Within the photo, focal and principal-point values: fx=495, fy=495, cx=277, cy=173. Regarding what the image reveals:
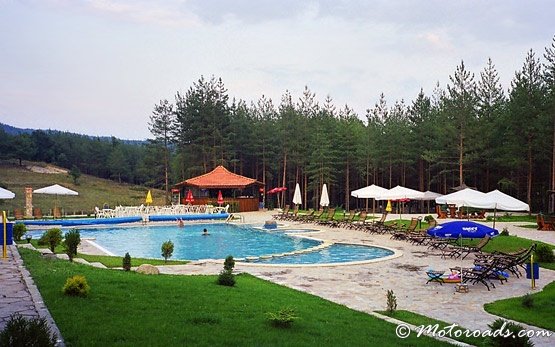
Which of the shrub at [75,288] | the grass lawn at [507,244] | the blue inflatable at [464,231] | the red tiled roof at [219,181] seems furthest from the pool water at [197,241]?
the shrub at [75,288]

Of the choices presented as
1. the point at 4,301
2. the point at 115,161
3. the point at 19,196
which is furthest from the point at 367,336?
the point at 115,161

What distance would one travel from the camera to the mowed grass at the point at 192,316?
5273 millimetres

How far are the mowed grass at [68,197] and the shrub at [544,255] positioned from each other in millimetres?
36026

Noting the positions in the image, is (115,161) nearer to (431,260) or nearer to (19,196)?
(19,196)

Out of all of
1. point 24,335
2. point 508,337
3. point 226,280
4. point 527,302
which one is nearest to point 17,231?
point 226,280

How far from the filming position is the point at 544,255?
13.5 meters

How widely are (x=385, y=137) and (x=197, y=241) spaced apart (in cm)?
2167

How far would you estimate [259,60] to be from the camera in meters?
31.0

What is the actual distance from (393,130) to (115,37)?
940 inches

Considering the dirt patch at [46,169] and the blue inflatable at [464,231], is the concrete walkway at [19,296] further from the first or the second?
the dirt patch at [46,169]

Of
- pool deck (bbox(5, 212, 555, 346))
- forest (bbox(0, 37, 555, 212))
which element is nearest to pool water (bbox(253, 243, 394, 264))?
pool deck (bbox(5, 212, 555, 346))

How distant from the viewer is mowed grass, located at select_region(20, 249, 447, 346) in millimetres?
5273

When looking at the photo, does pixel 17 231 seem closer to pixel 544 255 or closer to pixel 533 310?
pixel 533 310

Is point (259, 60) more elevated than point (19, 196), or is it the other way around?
point (259, 60)
